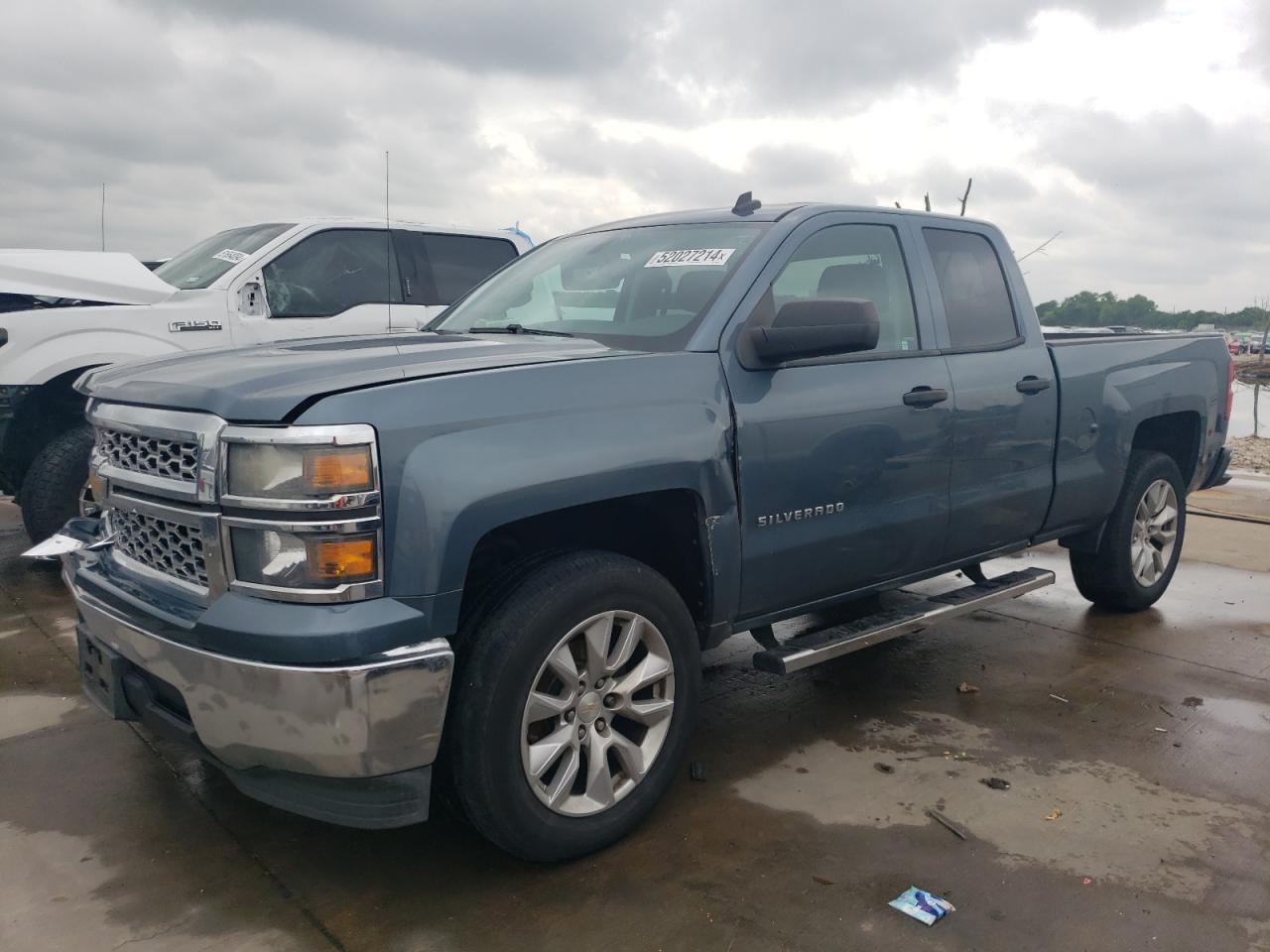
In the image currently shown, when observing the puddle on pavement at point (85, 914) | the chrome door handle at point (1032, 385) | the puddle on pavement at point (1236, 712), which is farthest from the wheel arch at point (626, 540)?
the puddle on pavement at point (1236, 712)

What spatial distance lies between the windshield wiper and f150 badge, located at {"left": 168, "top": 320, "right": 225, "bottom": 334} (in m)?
2.95

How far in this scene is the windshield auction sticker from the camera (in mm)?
3484

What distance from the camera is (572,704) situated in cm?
275

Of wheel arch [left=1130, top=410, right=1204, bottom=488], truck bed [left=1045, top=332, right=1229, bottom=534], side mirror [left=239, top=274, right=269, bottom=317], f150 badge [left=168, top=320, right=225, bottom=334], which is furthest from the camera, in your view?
side mirror [left=239, top=274, right=269, bottom=317]

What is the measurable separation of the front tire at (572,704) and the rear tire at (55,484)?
12.3ft

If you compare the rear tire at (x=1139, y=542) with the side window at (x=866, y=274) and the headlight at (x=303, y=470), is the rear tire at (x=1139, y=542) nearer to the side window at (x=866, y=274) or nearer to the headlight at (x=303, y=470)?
the side window at (x=866, y=274)

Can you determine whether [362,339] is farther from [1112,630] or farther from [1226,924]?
[1112,630]

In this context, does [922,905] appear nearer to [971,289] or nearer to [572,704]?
[572,704]

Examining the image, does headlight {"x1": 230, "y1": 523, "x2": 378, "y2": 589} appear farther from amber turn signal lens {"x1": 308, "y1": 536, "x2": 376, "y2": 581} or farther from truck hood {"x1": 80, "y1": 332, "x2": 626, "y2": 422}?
truck hood {"x1": 80, "y1": 332, "x2": 626, "y2": 422}

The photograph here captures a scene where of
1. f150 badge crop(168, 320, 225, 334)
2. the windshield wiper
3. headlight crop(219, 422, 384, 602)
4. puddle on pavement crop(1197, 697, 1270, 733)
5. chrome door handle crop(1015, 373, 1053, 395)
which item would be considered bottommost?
puddle on pavement crop(1197, 697, 1270, 733)

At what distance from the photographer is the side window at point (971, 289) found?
4.07 meters

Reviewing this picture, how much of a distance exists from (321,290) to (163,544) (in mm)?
4438

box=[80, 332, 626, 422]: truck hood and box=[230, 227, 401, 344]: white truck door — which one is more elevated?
box=[230, 227, 401, 344]: white truck door

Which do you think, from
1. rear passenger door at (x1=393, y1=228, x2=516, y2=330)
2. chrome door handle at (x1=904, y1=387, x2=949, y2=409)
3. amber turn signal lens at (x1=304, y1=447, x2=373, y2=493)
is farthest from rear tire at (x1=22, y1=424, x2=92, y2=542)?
chrome door handle at (x1=904, y1=387, x2=949, y2=409)
